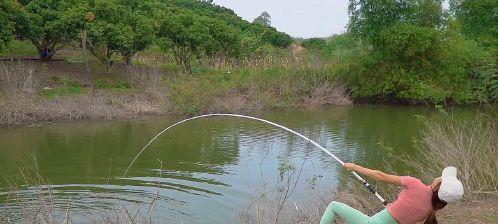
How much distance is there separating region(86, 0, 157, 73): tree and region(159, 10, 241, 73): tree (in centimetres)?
114

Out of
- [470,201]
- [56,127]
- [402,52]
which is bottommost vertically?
[56,127]

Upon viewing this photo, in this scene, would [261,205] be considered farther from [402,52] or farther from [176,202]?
[402,52]

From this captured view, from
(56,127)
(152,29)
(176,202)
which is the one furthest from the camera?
(152,29)

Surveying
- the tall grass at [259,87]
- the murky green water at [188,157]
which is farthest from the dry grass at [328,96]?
the murky green water at [188,157]

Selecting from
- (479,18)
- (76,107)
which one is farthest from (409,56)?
(76,107)

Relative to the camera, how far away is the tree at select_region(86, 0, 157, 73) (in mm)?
22766

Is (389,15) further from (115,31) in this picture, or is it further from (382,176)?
(382,176)

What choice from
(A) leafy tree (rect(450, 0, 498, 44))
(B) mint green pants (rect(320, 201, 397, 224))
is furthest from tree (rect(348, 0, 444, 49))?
(B) mint green pants (rect(320, 201, 397, 224))

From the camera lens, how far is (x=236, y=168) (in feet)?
38.2

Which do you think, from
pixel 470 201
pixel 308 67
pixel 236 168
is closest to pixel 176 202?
pixel 236 168

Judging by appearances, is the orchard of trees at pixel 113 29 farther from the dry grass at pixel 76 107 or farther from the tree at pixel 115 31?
the dry grass at pixel 76 107

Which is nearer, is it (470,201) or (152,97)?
(470,201)

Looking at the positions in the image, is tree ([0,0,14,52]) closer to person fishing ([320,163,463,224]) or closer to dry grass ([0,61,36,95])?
dry grass ([0,61,36,95])

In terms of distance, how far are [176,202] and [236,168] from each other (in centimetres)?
283
